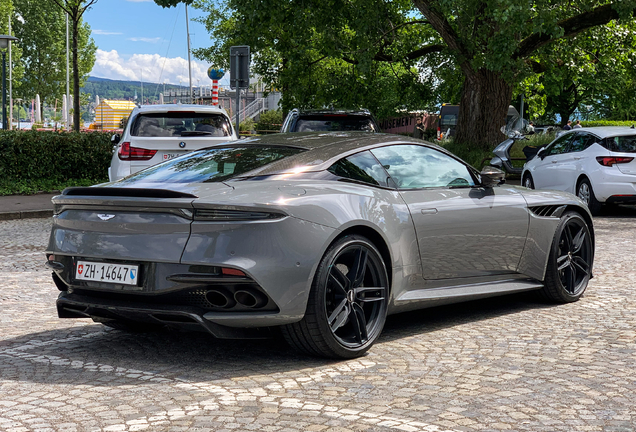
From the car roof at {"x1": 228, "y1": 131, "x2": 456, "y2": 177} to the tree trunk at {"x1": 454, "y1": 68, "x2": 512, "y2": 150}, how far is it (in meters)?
16.0

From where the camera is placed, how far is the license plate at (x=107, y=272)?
190 inches

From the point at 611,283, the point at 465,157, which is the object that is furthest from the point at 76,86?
the point at 611,283

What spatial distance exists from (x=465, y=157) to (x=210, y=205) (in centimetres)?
1802

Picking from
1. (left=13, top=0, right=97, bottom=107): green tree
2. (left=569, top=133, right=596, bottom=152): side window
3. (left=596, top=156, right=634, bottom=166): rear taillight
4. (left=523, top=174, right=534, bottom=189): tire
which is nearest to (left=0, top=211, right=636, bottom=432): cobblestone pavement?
(left=596, top=156, right=634, bottom=166): rear taillight

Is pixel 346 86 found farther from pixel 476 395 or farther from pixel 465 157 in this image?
pixel 476 395

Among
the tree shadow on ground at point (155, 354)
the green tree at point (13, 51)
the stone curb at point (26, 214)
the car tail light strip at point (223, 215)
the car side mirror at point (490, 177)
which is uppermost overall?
the green tree at point (13, 51)

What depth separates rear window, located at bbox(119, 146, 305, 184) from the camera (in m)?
5.29

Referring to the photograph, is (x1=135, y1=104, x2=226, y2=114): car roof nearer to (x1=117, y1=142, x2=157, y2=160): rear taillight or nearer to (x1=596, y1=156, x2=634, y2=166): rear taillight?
(x1=117, y1=142, x2=157, y2=160): rear taillight

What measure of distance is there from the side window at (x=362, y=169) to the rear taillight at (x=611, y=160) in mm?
10244

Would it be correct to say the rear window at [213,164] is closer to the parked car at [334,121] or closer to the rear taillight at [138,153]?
the rear taillight at [138,153]

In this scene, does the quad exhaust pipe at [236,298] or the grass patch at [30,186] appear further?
the grass patch at [30,186]

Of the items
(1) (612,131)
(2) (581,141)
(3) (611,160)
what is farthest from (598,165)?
(2) (581,141)

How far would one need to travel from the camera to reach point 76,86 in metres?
29.6

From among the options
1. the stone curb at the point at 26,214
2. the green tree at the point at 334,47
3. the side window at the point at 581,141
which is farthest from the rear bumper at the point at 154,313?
the green tree at the point at 334,47
